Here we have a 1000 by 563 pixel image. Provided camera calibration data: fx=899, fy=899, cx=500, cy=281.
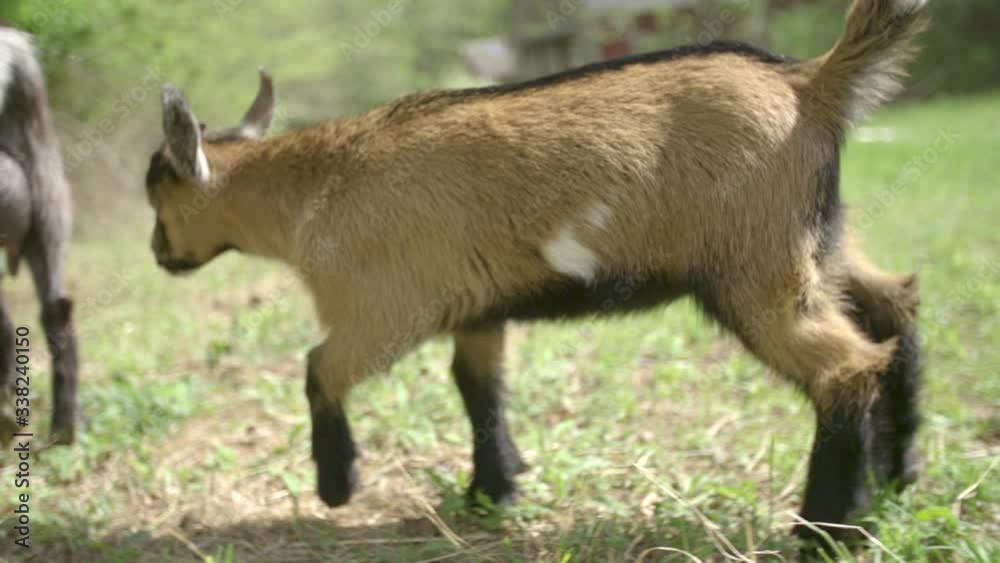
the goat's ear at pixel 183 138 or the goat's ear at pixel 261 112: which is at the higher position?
the goat's ear at pixel 261 112

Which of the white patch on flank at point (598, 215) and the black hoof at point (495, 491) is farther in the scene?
the black hoof at point (495, 491)

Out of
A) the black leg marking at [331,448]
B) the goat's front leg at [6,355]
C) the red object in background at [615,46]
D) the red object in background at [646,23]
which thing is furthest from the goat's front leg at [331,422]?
the red object in background at [646,23]

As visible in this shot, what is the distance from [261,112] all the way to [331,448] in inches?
60.1

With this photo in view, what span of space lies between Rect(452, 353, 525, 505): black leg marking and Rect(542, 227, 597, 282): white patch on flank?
80 centimetres

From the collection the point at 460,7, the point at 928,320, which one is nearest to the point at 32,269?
the point at 928,320

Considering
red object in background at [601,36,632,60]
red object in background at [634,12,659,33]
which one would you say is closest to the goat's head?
red object in background at [601,36,632,60]

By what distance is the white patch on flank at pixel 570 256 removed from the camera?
9.73 ft

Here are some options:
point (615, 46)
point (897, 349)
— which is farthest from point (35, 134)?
point (615, 46)

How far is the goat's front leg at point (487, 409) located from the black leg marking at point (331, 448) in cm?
50

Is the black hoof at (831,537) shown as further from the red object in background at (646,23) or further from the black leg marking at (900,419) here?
the red object in background at (646,23)

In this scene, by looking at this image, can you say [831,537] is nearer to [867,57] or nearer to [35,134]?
[867,57]

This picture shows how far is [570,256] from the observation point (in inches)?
117

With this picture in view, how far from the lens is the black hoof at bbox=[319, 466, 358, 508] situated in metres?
3.32

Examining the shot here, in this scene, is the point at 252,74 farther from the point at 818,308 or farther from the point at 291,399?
the point at 818,308
